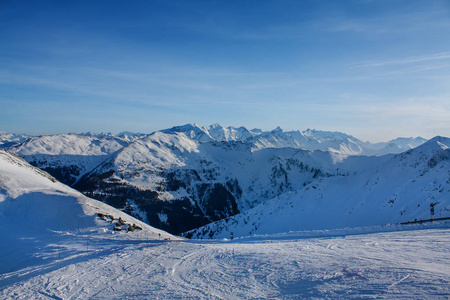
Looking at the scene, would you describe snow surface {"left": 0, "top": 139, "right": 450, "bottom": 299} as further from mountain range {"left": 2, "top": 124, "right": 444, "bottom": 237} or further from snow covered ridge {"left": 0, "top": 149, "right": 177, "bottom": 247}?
mountain range {"left": 2, "top": 124, "right": 444, "bottom": 237}

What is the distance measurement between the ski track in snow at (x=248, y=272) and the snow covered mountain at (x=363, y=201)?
80.8 feet

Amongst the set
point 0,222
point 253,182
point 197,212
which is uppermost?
point 0,222

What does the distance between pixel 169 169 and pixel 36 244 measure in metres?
176

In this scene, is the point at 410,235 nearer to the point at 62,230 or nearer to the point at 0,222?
the point at 62,230

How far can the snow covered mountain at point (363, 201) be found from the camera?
1703 inches

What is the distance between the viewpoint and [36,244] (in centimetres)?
2277

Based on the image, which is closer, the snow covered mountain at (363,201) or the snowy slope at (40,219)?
the snowy slope at (40,219)

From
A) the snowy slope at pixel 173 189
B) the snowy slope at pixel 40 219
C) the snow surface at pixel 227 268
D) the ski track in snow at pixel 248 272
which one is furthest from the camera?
the snowy slope at pixel 173 189

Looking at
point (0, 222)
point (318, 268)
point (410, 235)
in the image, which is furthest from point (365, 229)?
point (0, 222)

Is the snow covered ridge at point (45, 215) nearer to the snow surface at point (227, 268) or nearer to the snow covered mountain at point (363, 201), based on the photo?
the snow surface at point (227, 268)

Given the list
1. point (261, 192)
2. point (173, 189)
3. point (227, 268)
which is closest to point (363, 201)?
point (227, 268)

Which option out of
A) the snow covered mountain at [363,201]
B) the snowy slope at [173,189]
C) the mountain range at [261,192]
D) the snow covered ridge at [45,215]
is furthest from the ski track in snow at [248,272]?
the snowy slope at [173,189]

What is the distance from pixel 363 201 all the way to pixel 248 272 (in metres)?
49.3

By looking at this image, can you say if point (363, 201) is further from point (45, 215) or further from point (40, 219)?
point (40, 219)
